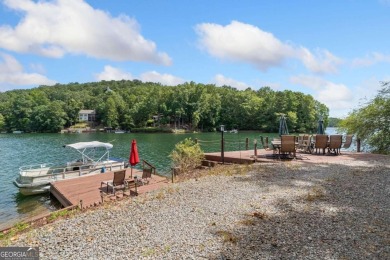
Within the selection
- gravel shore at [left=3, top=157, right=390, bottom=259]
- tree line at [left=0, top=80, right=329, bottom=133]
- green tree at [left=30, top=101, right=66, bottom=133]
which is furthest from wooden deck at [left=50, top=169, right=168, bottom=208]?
green tree at [left=30, top=101, right=66, bottom=133]

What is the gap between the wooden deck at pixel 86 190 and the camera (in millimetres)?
12352

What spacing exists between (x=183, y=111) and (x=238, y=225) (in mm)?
88748

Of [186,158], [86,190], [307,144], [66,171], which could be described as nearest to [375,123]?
[307,144]

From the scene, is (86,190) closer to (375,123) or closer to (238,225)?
(238,225)

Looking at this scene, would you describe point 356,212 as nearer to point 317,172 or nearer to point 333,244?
point 333,244

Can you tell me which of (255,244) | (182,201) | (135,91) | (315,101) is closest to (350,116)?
(182,201)

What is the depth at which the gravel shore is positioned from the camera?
4859 mm

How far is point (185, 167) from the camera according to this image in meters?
15.2

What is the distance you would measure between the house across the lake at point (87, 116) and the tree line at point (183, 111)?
8.66 feet

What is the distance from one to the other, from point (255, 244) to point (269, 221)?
121 cm

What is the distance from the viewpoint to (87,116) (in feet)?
369

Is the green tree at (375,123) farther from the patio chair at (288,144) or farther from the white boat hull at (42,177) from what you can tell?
the white boat hull at (42,177)

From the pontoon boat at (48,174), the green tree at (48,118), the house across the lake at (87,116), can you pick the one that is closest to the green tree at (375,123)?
the pontoon boat at (48,174)

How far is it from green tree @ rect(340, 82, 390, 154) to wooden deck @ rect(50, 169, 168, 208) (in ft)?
45.3
